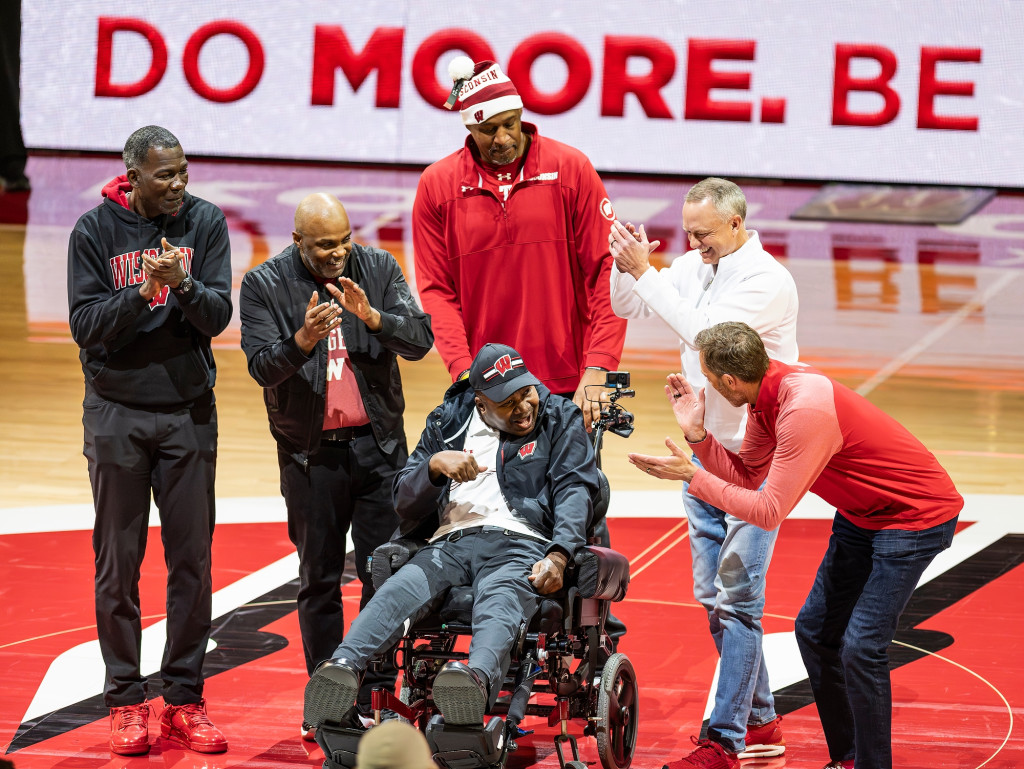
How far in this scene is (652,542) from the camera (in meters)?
6.78

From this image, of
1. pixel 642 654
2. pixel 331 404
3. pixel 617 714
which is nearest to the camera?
pixel 617 714

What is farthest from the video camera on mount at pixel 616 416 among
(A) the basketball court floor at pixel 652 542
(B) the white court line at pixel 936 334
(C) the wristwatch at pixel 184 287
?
(B) the white court line at pixel 936 334

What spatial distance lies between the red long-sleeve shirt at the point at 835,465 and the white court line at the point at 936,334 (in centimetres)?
478

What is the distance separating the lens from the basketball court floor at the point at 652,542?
15.6 ft

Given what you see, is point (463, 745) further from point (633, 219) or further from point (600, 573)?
point (633, 219)

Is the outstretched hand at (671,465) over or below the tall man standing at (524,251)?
below

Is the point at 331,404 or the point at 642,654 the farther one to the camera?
the point at 642,654

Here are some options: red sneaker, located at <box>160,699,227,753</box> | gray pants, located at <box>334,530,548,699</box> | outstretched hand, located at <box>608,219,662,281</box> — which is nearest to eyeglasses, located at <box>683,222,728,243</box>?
outstretched hand, located at <box>608,219,662,281</box>

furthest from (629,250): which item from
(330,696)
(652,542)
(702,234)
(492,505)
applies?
(652,542)

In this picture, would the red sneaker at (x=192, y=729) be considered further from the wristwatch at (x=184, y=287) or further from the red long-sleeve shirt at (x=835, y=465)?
the red long-sleeve shirt at (x=835, y=465)

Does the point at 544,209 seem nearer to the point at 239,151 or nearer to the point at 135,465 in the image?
the point at 135,465

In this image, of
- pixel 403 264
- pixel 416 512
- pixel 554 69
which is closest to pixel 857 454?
pixel 416 512

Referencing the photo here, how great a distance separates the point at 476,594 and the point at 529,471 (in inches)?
19.9

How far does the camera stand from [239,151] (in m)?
17.1
